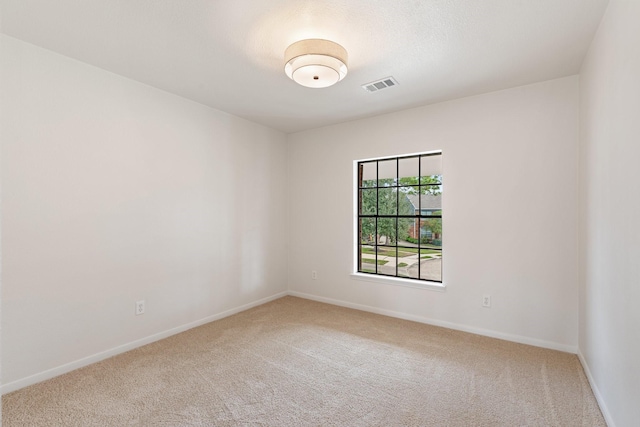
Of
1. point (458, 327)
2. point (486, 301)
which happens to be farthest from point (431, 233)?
point (458, 327)

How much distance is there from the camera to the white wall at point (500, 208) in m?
2.80

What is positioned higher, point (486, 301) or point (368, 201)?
point (368, 201)

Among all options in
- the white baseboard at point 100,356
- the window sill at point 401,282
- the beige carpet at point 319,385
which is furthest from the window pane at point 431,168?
the white baseboard at point 100,356

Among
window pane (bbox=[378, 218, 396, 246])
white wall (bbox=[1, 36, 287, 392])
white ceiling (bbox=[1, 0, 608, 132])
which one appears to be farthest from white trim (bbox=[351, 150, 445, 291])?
white wall (bbox=[1, 36, 287, 392])

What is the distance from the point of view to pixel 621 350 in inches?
64.3

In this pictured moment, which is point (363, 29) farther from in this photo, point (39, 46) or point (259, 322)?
point (259, 322)

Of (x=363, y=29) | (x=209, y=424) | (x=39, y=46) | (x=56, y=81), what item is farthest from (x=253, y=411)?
(x=39, y=46)

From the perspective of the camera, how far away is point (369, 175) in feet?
13.8

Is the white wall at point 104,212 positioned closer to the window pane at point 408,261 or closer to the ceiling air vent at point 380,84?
the ceiling air vent at point 380,84

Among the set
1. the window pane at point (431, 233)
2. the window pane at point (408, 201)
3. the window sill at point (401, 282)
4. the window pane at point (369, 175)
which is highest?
the window pane at point (369, 175)

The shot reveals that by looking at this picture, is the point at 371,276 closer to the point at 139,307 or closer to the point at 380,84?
the point at 380,84

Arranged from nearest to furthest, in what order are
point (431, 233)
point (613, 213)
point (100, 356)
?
point (613, 213)
point (100, 356)
point (431, 233)

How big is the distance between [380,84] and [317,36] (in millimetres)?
990

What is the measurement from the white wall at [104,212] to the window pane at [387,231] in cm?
186
